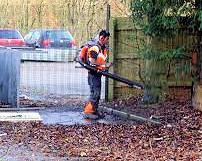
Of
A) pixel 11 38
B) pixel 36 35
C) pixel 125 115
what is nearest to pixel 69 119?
pixel 125 115

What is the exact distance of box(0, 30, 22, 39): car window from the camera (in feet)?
98.3

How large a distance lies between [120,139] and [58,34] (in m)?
21.7

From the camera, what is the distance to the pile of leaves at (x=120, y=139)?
745 centimetres

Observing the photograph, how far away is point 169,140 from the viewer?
8250 millimetres

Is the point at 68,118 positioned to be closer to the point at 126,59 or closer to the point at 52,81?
the point at 126,59

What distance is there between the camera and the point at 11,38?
98.3ft

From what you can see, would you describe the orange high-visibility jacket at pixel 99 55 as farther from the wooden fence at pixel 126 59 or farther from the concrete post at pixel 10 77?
the concrete post at pixel 10 77

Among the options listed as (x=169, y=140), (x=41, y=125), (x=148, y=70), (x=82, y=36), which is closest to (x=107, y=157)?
(x=169, y=140)

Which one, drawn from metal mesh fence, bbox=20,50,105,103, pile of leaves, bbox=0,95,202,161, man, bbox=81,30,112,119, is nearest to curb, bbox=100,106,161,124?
pile of leaves, bbox=0,95,202,161

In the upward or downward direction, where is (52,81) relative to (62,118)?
upward

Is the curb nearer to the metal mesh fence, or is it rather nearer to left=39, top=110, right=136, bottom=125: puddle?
left=39, top=110, right=136, bottom=125: puddle

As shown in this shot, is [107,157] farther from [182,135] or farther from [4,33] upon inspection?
[4,33]

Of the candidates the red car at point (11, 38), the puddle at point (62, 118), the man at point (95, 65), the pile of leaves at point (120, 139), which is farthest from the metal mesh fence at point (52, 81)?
the red car at point (11, 38)

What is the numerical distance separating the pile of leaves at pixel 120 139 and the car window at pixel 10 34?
66.7 ft
